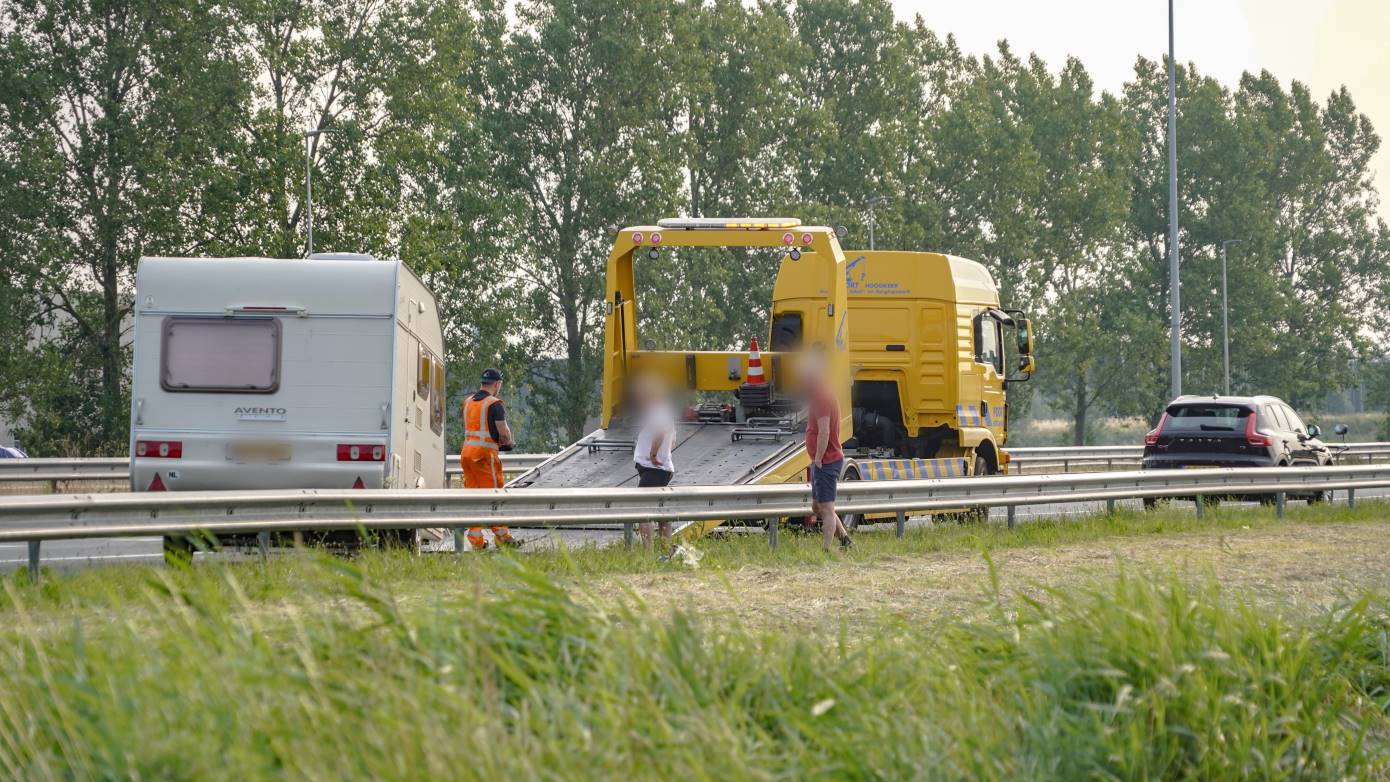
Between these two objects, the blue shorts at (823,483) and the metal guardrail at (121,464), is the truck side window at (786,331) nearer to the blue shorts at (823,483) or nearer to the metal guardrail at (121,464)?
the blue shorts at (823,483)

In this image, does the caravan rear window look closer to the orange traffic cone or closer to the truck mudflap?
the orange traffic cone

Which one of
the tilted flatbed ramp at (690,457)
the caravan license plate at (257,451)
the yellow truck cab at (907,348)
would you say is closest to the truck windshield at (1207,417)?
the yellow truck cab at (907,348)

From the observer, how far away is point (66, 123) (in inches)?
1436

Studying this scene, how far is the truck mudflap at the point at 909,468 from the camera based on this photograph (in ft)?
59.1

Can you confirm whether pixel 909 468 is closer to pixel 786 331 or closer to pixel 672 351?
pixel 786 331

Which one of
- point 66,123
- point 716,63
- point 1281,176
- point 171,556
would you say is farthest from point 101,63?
point 1281,176

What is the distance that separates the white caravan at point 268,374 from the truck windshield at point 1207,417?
A: 40.1ft

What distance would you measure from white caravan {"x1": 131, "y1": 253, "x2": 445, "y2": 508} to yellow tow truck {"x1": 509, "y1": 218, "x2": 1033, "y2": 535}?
1.92m

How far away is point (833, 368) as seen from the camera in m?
17.7

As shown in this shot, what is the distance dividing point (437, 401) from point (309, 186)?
810 inches

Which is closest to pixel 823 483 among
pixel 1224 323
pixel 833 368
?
pixel 833 368

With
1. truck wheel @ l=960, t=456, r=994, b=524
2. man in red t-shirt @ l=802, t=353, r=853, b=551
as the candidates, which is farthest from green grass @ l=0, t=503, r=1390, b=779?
truck wheel @ l=960, t=456, r=994, b=524

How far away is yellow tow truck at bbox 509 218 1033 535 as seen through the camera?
1666 cm

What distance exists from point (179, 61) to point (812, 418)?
27051 mm
